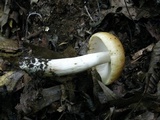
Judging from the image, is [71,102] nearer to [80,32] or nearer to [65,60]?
[65,60]

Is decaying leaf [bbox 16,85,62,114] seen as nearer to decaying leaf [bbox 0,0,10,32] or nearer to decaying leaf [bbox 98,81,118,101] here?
decaying leaf [bbox 98,81,118,101]

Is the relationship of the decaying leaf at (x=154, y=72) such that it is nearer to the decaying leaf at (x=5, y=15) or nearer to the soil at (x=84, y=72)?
the soil at (x=84, y=72)

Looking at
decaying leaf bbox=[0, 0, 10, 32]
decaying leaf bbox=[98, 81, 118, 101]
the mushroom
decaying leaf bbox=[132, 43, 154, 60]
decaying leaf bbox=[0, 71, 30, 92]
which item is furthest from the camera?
decaying leaf bbox=[0, 0, 10, 32]

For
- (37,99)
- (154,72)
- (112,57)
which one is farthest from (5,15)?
(154,72)

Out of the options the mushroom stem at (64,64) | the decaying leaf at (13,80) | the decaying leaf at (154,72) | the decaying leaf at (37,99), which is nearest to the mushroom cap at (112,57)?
the mushroom stem at (64,64)

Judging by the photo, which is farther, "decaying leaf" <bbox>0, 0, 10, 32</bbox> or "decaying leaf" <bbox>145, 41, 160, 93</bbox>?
"decaying leaf" <bbox>0, 0, 10, 32</bbox>

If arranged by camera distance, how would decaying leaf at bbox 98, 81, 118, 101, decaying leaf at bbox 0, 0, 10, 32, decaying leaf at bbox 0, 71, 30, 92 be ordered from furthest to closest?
decaying leaf at bbox 0, 0, 10, 32
decaying leaf at bbox 0, 71, 30, 92
decaying leaf at bbox 98, 81, 118, 101

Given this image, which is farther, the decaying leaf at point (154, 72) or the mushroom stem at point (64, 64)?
the mushroom stem at point (64, 64)

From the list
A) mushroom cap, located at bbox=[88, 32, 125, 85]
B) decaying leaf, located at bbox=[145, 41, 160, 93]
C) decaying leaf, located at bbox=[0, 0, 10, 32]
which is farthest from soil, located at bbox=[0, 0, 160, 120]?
decaying leaf, located at bbox=[0, 0, 10, 32]

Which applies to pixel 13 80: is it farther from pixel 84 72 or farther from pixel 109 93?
pixel 109 93

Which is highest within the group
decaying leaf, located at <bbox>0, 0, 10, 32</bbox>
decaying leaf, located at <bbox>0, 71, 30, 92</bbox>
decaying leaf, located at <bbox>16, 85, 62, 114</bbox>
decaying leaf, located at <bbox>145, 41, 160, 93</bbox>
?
decaying leaf, located at <bbox>0, 0, 10, 32</bbox>
